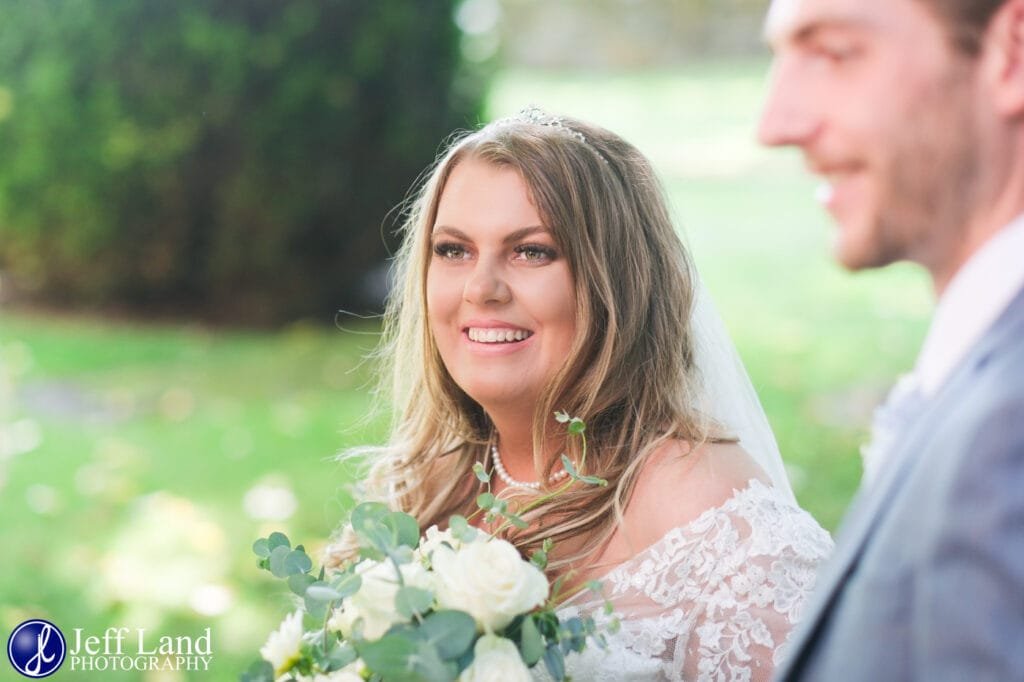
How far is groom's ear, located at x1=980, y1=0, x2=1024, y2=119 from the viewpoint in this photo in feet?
3.42

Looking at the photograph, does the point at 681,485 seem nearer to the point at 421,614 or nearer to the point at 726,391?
the point at 726,391

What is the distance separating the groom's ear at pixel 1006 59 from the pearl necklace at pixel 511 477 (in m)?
1.50

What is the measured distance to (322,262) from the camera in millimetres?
8312

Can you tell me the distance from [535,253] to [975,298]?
1281mm

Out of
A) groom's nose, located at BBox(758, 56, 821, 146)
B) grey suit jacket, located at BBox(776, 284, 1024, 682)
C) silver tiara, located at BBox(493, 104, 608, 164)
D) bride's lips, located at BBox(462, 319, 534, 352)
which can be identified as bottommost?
bride's lips, located at BBox(462, 319, 534, 352)

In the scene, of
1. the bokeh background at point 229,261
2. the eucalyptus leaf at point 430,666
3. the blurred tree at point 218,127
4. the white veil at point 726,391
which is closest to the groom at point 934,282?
the eucalyptus leaf at point 430,666

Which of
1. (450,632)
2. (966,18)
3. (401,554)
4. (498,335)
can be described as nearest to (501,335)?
(498,335)

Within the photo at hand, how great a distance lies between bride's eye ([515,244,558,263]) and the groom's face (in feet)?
3.75

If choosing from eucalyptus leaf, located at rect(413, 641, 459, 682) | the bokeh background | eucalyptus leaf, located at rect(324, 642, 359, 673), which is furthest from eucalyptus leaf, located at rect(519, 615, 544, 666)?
the bokeh background

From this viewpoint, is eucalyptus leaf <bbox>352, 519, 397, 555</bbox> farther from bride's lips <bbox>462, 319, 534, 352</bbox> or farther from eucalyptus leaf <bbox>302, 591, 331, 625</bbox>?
bride's lips <bbox>462, 319, 534, 352</bbox>

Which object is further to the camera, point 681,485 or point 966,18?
point 681,485

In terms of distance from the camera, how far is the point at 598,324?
7.65 feet

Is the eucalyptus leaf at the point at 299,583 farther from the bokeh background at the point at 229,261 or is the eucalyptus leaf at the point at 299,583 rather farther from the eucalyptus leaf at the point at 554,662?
the bokeh background at the point at 229,261

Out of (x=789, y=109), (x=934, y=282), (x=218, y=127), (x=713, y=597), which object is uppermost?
(x=789, y=109)
